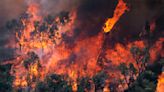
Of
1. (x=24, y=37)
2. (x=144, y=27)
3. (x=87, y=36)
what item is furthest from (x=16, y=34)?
(x=144, y=27)

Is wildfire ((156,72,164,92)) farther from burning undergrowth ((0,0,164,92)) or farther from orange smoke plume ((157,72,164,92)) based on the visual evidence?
burning undergrowth ((0,0,164,92))

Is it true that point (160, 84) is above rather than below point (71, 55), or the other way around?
below

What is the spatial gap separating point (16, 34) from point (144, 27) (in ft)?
176

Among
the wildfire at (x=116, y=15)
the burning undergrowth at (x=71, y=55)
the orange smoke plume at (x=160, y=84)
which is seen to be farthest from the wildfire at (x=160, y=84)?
the wildfire at (x=116, y=15)

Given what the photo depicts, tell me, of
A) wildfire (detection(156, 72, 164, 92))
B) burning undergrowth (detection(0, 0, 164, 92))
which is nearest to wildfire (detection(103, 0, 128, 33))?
burning undergrowth (detection(0, 0, 164, 92))

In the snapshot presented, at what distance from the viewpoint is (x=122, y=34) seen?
10938cm

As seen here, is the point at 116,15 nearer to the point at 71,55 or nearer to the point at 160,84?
the point at 71,55

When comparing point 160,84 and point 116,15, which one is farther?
point 116,15

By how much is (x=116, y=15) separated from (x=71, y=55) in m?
20.3

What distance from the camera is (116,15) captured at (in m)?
116

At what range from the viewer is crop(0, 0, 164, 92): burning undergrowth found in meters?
99.8

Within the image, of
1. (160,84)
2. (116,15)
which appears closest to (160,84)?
(160,84)

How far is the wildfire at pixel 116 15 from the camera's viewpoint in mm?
113400

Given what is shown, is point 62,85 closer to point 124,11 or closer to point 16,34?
point 124,11
